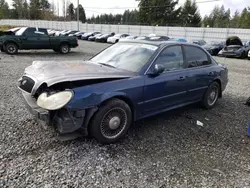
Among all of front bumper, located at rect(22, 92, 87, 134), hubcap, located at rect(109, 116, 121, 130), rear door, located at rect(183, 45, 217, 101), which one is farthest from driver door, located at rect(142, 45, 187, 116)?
front bumper, located at rect(22, 92, 87, 134)

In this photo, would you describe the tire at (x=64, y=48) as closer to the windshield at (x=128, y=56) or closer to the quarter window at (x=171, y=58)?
the windshield at (x=128, y=56)

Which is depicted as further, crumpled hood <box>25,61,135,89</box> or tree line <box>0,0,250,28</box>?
tree line <box>0,0,250,28</box>

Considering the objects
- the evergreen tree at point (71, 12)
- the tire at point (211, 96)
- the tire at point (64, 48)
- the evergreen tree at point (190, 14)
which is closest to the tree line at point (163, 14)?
the evergreen tree at point (190, 14)

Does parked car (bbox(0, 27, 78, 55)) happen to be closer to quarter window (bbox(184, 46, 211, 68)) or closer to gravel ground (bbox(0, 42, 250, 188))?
gravel ground (bbox(0, 42, 250, 188))

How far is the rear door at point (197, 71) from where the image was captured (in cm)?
419

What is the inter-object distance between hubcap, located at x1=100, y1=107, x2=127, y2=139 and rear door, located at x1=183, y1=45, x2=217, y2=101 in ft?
5.44

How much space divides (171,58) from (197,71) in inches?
31.3

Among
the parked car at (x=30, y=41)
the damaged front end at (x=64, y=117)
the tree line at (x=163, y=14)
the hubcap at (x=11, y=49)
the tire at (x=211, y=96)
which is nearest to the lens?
the damaged front end at (x=64, y=117)

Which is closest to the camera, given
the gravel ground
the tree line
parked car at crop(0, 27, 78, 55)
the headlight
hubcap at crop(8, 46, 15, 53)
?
the gravel ground

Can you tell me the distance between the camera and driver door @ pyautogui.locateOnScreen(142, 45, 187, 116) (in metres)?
3.46

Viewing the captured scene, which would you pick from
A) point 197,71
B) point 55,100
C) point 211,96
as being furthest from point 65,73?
point 211,96

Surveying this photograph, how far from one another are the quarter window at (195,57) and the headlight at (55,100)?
2.57m

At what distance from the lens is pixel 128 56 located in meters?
3.76

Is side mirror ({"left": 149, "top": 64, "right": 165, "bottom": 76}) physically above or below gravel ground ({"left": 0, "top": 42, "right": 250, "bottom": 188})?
above
